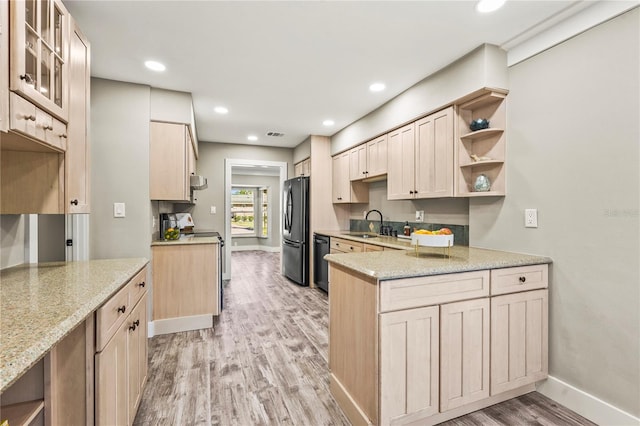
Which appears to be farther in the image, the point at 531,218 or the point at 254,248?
the point at 254,248

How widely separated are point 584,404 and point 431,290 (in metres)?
1.28

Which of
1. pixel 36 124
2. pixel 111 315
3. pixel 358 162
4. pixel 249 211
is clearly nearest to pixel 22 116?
pixel 36 124

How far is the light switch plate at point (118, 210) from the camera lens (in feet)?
9.50

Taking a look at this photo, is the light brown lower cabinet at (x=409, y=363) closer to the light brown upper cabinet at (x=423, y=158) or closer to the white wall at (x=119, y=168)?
the light brown upper cabinet at (x=423, y=158)

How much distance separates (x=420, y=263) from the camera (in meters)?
1.80

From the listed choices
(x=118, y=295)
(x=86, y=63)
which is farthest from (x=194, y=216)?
(x=118, y=295)

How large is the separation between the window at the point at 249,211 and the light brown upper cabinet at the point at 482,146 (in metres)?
7.48

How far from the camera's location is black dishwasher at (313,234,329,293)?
14.7ft

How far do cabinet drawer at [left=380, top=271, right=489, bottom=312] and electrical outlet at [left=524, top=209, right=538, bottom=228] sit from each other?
68 centimetres

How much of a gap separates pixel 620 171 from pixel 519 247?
770 millimetres

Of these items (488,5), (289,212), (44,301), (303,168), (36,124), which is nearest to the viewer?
(44,301)

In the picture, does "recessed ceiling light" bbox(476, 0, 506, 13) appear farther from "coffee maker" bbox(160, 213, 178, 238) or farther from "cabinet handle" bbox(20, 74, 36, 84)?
"coffee maker" bbox(160, 213, 178, 238)

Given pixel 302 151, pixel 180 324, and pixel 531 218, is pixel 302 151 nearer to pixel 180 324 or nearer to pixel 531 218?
pixel 180 324

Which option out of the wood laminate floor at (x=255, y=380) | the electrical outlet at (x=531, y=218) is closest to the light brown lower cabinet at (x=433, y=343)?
the wood laminate floor at (x=255, y=380)
